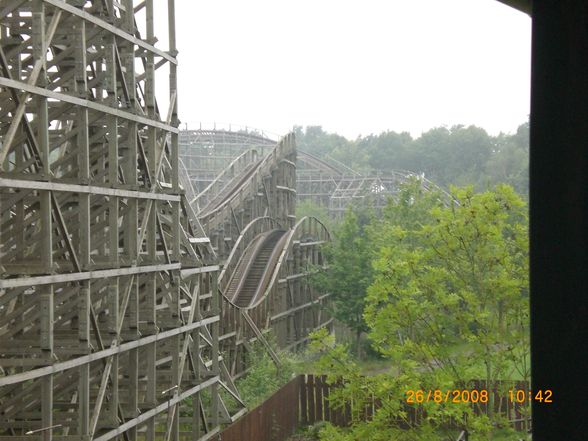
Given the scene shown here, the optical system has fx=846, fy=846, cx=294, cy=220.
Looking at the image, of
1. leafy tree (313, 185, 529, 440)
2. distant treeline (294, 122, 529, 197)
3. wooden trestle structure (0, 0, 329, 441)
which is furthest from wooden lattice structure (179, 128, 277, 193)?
leafy tree (313, 185, 529, 440)

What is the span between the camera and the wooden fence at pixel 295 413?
12677 millimetres

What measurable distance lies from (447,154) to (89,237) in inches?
2254

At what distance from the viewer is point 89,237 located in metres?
7.92

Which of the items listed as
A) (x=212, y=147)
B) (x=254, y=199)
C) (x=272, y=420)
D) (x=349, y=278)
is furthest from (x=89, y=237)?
(x=212, y=147)

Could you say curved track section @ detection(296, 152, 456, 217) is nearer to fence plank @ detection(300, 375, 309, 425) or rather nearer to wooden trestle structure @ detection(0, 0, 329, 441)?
fence plank @ detection(300, 375, 309, 425)

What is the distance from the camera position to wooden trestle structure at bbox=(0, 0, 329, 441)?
23.1 ft

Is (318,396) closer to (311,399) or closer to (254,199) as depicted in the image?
(311,399)

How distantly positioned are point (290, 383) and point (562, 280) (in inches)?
567

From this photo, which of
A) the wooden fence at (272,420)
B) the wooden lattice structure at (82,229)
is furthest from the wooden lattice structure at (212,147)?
the wooden lattice structure at (82,229)

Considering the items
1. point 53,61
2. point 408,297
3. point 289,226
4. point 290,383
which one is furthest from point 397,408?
point 289,226

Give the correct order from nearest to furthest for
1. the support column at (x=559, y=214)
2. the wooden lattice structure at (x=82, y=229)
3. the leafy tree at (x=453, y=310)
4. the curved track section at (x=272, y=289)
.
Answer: the support column at (x=559, y=214) → the wooden lattice structure at (x=82, y=229) → the leafy tree at (x=453, y=310) → the curved track section at (x=272, y=289)

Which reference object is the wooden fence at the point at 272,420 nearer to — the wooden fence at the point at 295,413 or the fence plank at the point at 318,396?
the wooden fence at the point at 295,413

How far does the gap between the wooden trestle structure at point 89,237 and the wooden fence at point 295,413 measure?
0.33m

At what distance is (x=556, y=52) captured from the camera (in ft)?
4.90
